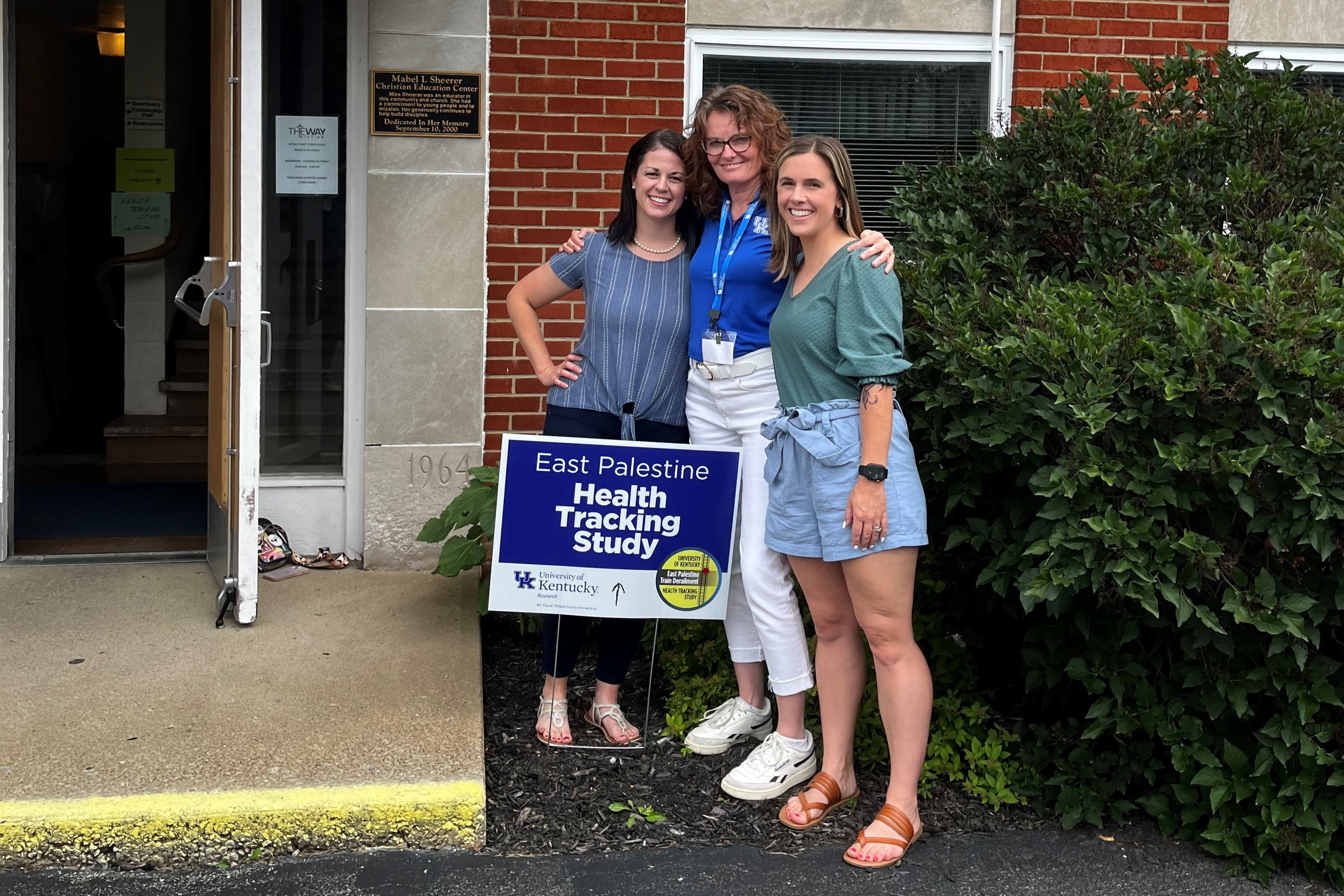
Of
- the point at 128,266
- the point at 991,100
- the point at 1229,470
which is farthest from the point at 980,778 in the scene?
the point at 128,266

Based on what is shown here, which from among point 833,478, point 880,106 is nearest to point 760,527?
point 833,478

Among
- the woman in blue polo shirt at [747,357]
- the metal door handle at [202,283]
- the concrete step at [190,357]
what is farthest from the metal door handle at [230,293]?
the concrete step at [190,357]

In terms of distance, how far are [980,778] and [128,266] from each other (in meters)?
6.80

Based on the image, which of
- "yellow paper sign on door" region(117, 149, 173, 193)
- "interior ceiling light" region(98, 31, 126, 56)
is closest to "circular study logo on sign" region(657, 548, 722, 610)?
"yellow paper sign on door" region(117, 149, 173, 193)

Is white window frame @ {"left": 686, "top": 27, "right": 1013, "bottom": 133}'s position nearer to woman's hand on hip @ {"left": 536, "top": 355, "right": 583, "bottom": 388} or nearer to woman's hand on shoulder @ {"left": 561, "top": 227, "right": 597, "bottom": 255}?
woman's hand on shoulder @ {"left": 561, "top": 227, "right": 597, "bottom": 255}

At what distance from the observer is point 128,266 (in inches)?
344

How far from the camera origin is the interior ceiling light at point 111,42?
30.9ft

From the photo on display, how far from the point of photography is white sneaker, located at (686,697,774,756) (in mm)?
4207

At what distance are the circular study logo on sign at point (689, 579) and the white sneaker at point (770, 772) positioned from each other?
1.51ft

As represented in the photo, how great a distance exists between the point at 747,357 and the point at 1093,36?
329 cm

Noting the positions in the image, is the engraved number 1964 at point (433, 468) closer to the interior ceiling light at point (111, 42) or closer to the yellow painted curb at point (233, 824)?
the yellow painted curb at point (233, 824)

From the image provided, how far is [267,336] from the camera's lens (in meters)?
5.60

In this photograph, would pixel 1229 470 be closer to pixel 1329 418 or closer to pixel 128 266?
pixel 1329 418

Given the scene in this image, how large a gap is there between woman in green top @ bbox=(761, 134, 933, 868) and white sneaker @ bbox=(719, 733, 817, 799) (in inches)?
13.7
